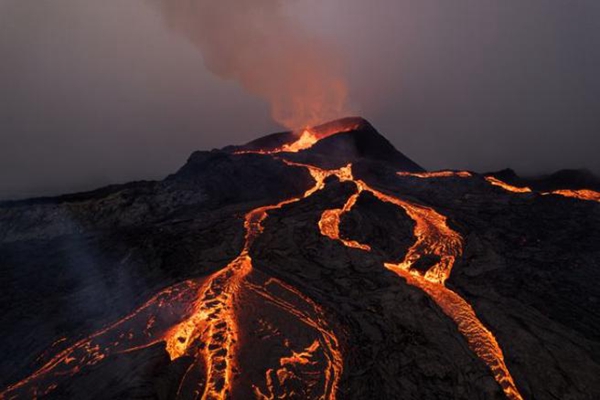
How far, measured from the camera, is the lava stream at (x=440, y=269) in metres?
11.2

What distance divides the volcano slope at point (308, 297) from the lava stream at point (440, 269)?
9cm

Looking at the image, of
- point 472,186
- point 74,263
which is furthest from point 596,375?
point 74,263

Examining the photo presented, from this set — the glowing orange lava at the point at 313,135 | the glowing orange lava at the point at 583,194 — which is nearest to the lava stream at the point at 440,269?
the glowing orange lava at the point at 583,194

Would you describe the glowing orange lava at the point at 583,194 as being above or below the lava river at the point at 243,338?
above

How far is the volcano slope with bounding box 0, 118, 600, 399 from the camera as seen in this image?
10109 millimetres

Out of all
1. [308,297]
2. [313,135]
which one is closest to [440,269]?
[308,297]

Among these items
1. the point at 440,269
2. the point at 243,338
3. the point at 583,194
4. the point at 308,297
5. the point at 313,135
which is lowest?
the point at 243,338

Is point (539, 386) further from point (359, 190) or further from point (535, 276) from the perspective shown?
point (359, 190)

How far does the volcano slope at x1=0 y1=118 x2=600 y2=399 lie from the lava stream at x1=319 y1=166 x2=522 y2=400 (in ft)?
0.31

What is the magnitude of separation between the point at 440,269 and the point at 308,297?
7207 mm

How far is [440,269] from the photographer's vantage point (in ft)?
55.1

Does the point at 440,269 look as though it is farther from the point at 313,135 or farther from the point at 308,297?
the point at 313,135

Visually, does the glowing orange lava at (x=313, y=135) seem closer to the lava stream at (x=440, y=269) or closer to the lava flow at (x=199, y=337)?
the lava stream at (x=440, y=269)

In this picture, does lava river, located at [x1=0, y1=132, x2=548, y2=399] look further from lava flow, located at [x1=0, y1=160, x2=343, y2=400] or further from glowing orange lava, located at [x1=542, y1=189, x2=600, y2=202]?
glowing orange lava, located at [x1=542, y1=189, x2=600, y2=202]
